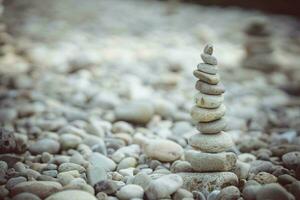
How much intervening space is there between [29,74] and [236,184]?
3.18 meters

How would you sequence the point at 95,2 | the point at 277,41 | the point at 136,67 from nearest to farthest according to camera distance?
the point at 136,67 < the point at 277,41 < the point at 95,2

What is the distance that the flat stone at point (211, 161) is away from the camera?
2.53 meters

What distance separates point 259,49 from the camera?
19.2 feet

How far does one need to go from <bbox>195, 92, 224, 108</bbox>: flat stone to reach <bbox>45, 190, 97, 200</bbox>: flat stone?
846 millimetres

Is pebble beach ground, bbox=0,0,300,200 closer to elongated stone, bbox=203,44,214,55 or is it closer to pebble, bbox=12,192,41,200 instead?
pebble, bbox=12,192,41,200

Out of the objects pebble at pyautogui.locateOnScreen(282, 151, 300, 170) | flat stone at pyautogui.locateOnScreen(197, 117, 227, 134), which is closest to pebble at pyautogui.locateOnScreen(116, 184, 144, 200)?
flat stone at pyautogui.locateOnScreen(197, 117, 227, 134)

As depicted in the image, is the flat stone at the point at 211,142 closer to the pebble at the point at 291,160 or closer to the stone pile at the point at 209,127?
the stone pile at the point at 209,127

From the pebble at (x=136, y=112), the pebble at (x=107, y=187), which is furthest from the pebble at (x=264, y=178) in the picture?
the pebble at (x=136, y=112)

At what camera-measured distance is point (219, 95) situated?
2617mm

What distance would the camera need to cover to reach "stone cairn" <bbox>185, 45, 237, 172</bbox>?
2.54 meters

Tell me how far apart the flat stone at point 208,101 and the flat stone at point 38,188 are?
935mm

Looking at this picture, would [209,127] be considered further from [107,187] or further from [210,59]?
[107,187]

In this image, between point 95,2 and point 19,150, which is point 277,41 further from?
point 19,150

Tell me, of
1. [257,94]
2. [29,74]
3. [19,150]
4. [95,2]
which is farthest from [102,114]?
[95,2]
